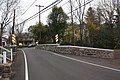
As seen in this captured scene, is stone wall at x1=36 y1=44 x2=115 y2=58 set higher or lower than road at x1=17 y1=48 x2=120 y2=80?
higher

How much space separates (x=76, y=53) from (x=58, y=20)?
41707 mm

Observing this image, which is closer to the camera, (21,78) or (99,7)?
(21,78)

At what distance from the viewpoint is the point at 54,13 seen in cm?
7625

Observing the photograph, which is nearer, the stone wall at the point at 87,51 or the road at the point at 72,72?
the road at the point at 72,72

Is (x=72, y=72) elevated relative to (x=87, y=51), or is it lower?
lower

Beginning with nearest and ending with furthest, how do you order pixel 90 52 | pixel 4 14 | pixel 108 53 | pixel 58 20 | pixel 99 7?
pixel 108 53 → pixel 90 52 → pixel 4 14 → pixel 99 7 → pixel 58 20

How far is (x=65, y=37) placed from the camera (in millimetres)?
76438

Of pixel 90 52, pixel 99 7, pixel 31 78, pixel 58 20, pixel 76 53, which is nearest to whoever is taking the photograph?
pixel 31 78

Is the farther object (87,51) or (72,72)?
(87,51)

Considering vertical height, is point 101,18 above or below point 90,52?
above

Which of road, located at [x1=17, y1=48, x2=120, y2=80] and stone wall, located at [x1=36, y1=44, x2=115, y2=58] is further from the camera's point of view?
stone wall, located at [x1=36, y1=44, x2=115, y2=58]

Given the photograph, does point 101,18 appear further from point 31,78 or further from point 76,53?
point 31,78

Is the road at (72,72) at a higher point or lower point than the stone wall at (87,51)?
lower

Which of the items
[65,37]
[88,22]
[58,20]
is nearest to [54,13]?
[58,20]
